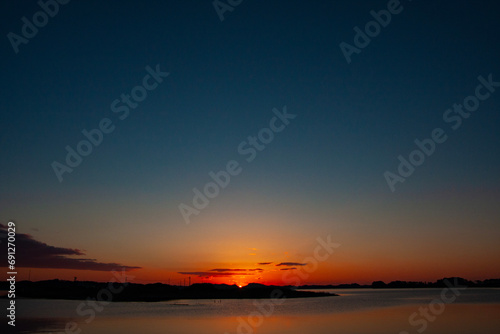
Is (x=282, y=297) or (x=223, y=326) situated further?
(x=282, y=297)

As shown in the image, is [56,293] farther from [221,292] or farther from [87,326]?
[87,326]

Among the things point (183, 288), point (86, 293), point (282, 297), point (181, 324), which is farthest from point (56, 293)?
point (181, 324)

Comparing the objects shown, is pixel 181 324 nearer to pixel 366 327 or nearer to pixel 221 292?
pixel 366 327

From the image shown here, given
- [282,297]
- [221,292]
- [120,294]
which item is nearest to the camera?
[120,294]

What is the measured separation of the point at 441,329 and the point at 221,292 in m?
94.5

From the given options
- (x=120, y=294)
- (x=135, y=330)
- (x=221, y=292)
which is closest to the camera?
(x=135, y=330)

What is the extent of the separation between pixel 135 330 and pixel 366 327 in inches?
849

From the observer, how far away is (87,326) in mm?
39062

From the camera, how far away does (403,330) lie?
1501 inches

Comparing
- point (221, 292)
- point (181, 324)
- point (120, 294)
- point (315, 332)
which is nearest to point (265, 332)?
point (315, 332)

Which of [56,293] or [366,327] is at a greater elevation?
[56,293]

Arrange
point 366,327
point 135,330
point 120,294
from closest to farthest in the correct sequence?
point 135,330 → point 366,327 → point 120,294

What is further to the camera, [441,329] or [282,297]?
[282,297]

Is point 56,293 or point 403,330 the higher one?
point 56,293
